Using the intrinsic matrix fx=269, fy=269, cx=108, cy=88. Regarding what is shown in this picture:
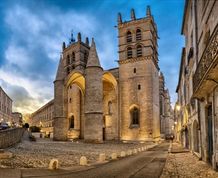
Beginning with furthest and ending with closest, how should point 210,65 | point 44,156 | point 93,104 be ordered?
point 93,104 → point 44,156 → point 210,65

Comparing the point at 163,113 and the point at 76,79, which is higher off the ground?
the point at 76,79

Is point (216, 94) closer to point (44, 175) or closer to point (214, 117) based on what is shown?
point (214, 117)

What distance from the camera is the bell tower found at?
4000 centimetres

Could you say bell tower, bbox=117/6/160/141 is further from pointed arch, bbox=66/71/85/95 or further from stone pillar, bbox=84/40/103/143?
stone pillar, bbox=84/40/103/143

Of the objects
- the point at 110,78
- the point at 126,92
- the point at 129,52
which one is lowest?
the point at 126,92

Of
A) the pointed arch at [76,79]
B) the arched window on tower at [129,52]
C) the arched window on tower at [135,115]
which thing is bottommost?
the arched window on tower at [135,115]

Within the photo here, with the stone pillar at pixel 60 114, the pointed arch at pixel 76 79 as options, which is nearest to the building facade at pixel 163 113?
the pointed arch at pixel 76 79

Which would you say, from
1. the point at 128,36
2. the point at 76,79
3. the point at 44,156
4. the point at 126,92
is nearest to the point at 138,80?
the point at 126,92

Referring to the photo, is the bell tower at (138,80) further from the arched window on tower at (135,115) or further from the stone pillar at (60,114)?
the stone pillar at (60,114)

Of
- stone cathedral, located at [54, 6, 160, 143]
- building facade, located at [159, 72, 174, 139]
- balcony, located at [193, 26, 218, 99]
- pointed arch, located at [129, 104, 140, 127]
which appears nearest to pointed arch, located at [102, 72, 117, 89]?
stone cathedral, located at [54, 6, 160, 143]

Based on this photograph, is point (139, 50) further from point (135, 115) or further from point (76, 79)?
point (76, 79)

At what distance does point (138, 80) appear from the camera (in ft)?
136

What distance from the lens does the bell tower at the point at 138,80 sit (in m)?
40.0

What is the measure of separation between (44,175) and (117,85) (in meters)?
34.5
